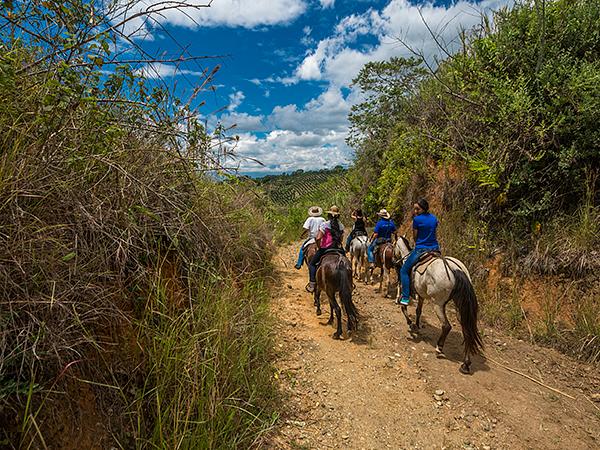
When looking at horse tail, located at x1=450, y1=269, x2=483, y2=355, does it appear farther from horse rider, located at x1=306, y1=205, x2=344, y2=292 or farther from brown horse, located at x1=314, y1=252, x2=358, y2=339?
horse rider, located at x1=306, y1=205, x2=344, y2=292

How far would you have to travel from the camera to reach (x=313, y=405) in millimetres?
3711

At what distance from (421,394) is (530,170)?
4932 mm

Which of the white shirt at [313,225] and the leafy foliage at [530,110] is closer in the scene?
the leafy foliage at [530,110]

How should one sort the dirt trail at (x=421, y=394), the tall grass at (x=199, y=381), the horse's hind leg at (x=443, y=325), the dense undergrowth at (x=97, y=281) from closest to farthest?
the dense undergrowth at (x=97, y=281)
the tall grass at (x=199, y=381)
the dirt trail at (x=421, y=394)
the horse's hind leg at (x=443, y=325)

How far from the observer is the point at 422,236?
18.4ft

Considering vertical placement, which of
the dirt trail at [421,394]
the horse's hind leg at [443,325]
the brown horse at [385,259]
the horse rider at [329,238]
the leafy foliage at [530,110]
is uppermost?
the leafy foliage at [530,110]

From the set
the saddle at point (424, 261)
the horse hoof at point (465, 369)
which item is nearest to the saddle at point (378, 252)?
the saddle at point (424, 261)

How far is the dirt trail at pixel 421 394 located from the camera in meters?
3.38

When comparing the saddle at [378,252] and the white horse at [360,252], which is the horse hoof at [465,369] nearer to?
the saddle at [378,252]

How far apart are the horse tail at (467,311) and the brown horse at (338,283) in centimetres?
161

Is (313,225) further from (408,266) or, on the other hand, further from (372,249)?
(408,266)

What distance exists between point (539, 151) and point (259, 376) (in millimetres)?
6545

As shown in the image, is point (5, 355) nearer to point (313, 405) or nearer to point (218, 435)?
point (218, 435)

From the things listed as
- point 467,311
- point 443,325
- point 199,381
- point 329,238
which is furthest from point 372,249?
point 199,381
